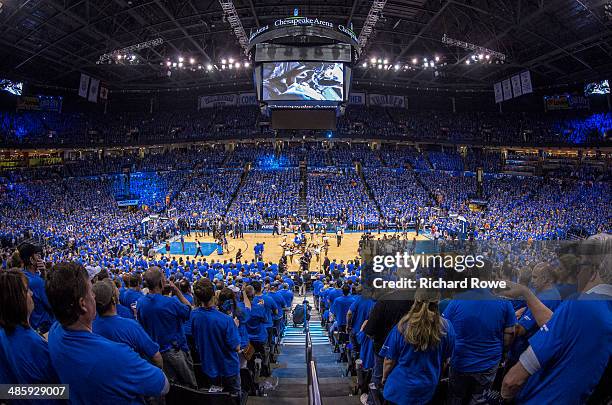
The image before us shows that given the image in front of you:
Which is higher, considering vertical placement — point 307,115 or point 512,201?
point 307,115

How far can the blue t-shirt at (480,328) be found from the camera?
3.83 metres

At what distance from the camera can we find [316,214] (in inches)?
1511

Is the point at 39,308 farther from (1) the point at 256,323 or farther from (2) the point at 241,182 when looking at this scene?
(2) the point at 241,182

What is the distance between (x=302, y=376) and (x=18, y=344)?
5538 millimetres

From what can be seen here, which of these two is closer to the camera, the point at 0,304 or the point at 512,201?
the point at 0,304

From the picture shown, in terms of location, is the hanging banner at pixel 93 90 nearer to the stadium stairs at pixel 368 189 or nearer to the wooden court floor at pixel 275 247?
the wooden court floor at pixel 275 247

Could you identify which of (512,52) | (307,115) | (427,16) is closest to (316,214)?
(307,115)

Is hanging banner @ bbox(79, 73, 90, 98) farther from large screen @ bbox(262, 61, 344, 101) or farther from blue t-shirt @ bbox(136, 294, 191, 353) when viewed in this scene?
blue t-shirt @ bbox(136, 294, 191, 353)

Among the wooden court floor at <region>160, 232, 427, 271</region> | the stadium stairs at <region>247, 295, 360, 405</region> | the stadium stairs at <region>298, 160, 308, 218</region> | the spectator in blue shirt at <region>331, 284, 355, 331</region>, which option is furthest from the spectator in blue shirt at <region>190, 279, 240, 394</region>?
the stadium stairs at <region>298, 160, 308, 218</region>

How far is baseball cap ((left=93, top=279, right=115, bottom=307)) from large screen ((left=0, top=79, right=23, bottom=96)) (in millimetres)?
53224

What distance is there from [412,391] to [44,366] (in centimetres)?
279

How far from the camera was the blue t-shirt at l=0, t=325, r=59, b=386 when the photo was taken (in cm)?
257

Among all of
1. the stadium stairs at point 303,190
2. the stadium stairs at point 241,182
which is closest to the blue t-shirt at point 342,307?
the stadium stairs at point 303,190

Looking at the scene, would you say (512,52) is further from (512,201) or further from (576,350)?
(576,350)
